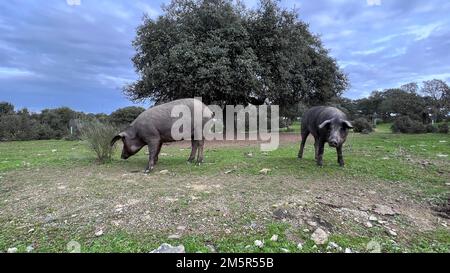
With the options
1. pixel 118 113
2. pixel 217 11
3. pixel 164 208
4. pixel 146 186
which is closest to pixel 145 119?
pixel 146 186

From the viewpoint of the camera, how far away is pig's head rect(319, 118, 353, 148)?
25.9 feet

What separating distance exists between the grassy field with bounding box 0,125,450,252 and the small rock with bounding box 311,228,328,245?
63 mm

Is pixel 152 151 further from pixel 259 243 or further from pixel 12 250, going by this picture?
pixel 259 243

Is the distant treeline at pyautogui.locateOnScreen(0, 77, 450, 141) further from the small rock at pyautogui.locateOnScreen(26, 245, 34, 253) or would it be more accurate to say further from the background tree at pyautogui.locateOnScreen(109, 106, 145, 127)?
the small rock at pyautogui.locateOnScreen(26, 245, 34, 253)

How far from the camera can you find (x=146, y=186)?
6379 millimetres

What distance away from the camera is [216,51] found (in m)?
17.0

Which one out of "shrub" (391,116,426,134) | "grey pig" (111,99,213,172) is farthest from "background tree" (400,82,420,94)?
"grey pig" (111,99,213,172)

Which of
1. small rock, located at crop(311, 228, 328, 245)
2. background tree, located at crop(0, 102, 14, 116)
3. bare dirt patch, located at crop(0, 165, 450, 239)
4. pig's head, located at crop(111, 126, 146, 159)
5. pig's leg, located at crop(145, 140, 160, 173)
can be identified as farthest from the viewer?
background tree, located at crop(0, 102, 14, 116)

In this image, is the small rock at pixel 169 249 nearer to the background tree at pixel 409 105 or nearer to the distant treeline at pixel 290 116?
the distant treeline at pixel 290 116

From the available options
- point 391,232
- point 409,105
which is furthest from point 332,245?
point 409,105

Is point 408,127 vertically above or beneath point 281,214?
above

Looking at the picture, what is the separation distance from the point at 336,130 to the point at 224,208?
4376mm

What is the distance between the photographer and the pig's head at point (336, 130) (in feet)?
25.9
